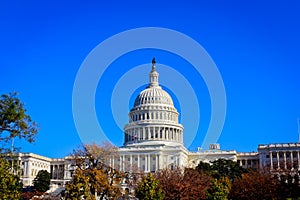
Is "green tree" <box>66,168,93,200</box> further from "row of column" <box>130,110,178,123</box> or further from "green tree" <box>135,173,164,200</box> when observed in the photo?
"row of column" <box>130,110,178,123</box>

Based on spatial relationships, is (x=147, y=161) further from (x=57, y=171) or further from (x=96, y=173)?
(x=96, y=173)

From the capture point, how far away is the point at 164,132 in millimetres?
129125

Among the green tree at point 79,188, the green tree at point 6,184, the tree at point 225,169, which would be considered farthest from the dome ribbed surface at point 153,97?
the green tree at point 6,184

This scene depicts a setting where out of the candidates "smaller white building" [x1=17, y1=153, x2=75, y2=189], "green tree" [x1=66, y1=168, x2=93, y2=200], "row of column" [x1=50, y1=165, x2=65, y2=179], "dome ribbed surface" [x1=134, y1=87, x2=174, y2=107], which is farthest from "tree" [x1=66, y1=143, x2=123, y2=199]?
"row of column" [x1=50, y1=165, x2=65, y2=179]

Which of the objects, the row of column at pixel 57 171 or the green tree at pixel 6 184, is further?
the row of column at pixel 57 171

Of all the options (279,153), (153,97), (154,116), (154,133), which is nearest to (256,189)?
(279,153)

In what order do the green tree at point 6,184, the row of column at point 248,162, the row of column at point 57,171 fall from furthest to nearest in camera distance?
the row of column at point 57,171
the row of column at point 248,162
the green tree at point 6,184

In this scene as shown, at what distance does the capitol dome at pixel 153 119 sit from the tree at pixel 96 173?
7657cm

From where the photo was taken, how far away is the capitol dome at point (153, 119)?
129125 mm

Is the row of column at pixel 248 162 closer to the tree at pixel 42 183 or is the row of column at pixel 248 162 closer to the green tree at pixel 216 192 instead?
the tree at pixel 42 183

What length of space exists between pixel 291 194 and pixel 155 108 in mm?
81913

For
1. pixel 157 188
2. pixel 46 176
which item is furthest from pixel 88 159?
pixel 46 176

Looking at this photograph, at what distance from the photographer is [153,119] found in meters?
130

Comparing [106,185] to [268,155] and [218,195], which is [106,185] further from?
[268,155]
